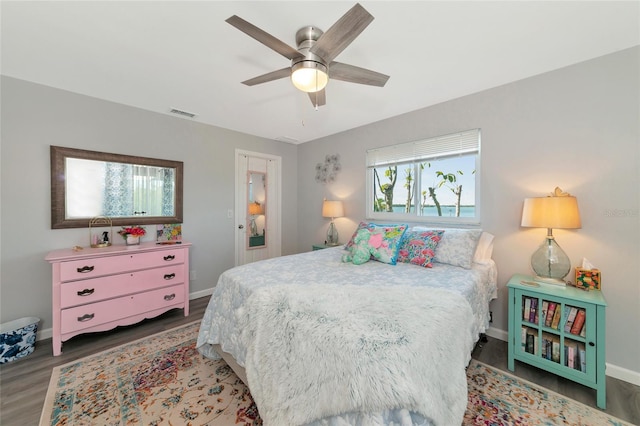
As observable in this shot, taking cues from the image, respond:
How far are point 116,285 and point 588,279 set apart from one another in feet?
13.3

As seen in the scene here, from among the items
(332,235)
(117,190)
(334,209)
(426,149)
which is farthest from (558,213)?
(117,190)

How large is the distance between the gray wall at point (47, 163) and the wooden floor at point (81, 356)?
0.54 meters

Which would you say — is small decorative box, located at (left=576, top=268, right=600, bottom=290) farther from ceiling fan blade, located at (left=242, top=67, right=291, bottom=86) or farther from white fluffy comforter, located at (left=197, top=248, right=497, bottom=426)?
ceiling fan blade, located at (left=242, top=67, right=291, bottom=86)

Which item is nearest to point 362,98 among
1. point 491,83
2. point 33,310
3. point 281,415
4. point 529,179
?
point 491,83

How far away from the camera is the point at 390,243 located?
2346 mm

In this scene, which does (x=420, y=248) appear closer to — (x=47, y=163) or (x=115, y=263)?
(x=115, y=263)

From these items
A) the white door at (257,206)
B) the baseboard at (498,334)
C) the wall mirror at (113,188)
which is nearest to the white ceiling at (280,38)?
the wall mirror at (113,188)

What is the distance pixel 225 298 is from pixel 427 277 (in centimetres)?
156

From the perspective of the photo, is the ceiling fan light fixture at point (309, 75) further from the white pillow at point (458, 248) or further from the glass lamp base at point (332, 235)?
the glass lamp base at point (332, 235)

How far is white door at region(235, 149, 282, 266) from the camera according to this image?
153 inches

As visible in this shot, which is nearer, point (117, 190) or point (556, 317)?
point (556, 317)

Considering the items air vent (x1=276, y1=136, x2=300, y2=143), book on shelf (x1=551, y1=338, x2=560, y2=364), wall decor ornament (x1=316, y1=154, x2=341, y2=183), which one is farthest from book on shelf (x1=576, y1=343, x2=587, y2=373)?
air vent (x1=276, y1=136, x2=300, y2=143)

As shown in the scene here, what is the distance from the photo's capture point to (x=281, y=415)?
1065 millimetres

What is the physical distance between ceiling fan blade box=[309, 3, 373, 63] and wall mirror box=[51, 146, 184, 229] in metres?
2.61
